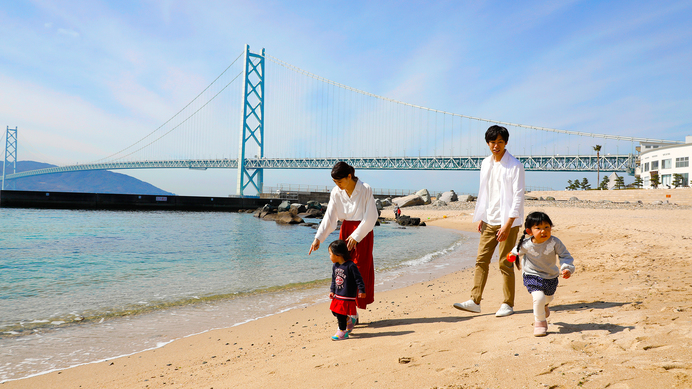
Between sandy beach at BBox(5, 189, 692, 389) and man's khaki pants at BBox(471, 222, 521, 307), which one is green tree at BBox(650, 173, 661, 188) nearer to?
sandy beach at BBox(5, 189, 692, 389)

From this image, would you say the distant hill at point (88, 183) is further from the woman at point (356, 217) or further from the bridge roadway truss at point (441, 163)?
the woman at point (356, 217)

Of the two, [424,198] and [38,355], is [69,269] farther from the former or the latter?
[424,198]

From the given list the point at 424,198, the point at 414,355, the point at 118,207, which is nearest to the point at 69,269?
the point at 414,355

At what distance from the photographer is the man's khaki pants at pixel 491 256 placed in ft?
10.3

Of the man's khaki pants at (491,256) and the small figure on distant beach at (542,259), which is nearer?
the small figure on distant beach at (542,259)

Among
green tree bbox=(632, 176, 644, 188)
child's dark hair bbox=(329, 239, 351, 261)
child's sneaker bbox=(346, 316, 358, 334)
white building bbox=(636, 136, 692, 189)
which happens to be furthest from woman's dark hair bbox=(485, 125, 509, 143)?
green tree bbox=(632, 176, 644, 188)

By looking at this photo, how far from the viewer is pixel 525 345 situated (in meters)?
2.22

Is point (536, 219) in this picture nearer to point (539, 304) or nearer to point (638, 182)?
point (539, 304)

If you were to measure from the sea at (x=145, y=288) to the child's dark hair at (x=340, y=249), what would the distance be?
5.83ft

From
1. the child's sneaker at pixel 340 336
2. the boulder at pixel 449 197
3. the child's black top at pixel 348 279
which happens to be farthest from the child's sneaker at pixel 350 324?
the boulder at pixel 449 197

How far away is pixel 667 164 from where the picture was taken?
4188 cm

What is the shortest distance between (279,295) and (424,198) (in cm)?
2936

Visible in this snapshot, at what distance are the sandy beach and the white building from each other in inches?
1876

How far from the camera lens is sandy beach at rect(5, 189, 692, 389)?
185cm
